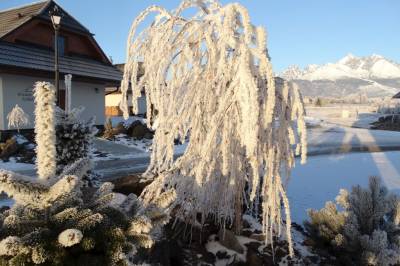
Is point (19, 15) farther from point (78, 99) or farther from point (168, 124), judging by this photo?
point (168, 124)

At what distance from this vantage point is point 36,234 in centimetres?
183

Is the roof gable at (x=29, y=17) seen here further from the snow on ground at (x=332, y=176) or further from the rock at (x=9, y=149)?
the snow on ground at (x=332, y=176)

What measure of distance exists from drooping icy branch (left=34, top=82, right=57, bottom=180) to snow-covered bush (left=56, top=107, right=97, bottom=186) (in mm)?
5482

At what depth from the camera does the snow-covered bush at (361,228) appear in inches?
206

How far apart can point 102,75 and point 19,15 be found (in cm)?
519

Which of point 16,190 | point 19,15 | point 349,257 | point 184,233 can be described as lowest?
point 349,257

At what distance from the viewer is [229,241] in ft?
16.6

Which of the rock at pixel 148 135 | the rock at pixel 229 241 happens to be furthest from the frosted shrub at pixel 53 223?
the rock at pixel 148 135

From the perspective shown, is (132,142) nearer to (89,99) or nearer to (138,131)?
(138,131)

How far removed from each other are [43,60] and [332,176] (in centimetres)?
1452

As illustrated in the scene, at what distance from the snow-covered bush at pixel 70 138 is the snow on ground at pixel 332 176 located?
4599 millimetres

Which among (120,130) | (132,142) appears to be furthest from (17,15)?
(132,142)

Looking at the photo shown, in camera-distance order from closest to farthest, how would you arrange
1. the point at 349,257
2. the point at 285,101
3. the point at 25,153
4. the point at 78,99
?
1. the point at 285,101
2. the point at 349,257
3. the point at 25,153
4. the point at 78,99

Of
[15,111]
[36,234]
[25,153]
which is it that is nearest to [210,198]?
[36,234]
